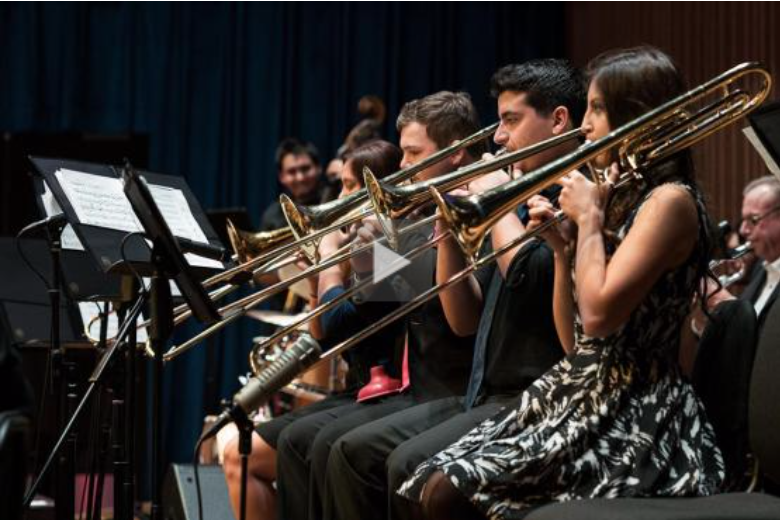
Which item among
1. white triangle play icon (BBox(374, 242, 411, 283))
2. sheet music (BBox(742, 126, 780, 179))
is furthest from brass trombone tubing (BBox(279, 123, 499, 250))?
sheet music (BBox(742, 126, 780, 179))

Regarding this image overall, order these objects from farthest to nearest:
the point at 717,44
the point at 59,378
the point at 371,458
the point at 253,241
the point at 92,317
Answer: the point at 717,44, the point at 92,317, the point at 253,241, the point at 59,378, the point at 371,458

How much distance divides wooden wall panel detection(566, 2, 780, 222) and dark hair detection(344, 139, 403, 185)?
2101mm

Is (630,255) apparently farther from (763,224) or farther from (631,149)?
(763,224)

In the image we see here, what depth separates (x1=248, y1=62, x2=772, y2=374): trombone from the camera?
232 centimetres

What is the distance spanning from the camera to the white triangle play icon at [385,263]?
107 inches

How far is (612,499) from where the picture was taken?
2.22 meters

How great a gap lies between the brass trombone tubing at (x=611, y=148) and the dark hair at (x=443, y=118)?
1.20 meters

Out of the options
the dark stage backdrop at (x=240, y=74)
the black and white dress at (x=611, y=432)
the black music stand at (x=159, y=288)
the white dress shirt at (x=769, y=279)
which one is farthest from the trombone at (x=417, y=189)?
the dark stage backdrop at (x=240, y=74)

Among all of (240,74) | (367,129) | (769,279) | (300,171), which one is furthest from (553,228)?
(240,74)

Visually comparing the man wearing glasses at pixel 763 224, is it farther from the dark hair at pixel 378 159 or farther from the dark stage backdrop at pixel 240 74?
the dark stage backdrop at pixel 240 74

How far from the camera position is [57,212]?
3271 millimetres

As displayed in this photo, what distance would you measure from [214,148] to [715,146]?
337cm

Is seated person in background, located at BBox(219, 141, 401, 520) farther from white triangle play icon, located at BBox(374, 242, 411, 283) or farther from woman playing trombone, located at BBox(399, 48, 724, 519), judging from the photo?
woman playing trombone, located at BBox(399, 48, 724, 519)

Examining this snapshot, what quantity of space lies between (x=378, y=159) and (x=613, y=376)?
5.92 feet
